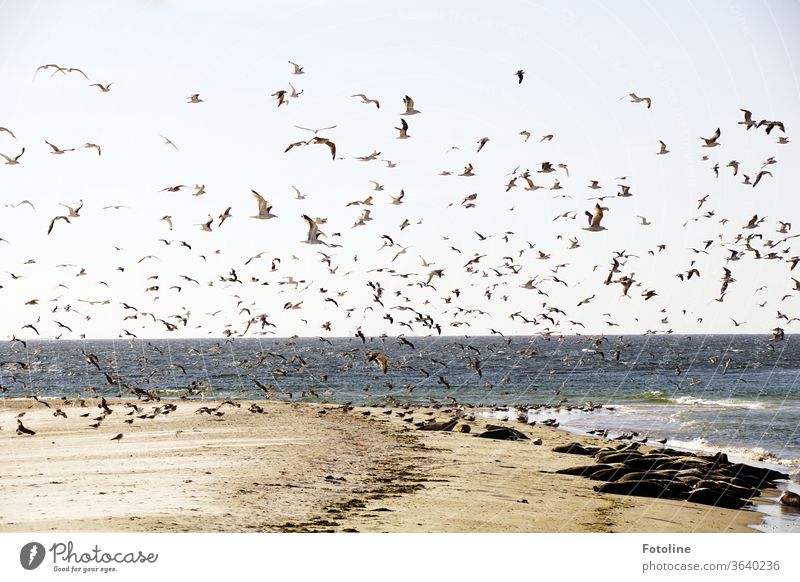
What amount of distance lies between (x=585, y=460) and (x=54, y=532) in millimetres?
19637

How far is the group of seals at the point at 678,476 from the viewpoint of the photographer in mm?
23266

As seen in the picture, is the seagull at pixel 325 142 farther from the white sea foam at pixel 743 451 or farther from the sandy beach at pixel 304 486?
the white sea foam at pixel 743 451

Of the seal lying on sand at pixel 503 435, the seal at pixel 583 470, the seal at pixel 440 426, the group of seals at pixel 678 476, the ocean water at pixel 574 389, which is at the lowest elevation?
the ocean water at pixel 574 389

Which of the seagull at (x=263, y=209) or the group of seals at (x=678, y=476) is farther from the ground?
the seagull at (x=263, y=209)

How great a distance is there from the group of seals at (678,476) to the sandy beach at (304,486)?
668 mm

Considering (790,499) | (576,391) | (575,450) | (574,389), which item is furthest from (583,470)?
(574,389)

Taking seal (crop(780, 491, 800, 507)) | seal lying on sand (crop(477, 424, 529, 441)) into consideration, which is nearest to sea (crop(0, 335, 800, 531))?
seal (crop(780, 491, 800, 507))

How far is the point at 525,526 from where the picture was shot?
18.4m

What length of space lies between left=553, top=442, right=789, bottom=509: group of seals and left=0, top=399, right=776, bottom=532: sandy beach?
2.19 ft

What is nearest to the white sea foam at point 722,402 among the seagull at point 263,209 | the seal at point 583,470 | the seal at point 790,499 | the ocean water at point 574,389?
the ocean water at point 574,389

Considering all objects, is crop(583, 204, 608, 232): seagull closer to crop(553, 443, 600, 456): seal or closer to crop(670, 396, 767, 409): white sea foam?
crop(553, 443, 600, 456): seal

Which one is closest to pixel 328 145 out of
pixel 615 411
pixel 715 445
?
pixel 715 445

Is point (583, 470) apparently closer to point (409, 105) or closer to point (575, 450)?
point (575, 450)
